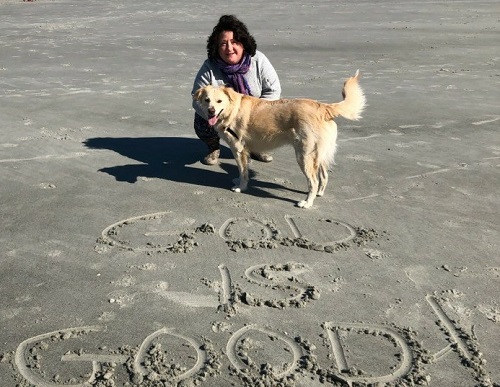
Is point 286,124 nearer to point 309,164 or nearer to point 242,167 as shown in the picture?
point 309,164

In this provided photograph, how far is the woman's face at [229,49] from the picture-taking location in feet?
18.1

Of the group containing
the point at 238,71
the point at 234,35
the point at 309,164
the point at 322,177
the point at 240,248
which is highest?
the point at 234,35

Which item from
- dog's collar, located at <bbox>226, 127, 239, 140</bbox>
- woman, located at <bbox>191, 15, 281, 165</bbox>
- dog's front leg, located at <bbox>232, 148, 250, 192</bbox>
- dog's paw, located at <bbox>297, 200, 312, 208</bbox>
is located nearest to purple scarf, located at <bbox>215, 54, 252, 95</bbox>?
woman, located at <bbox>191, 15, 281, 165</bbox>

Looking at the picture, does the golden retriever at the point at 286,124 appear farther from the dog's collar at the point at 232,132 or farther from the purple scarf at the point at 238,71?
the purple scarf at the point at 238,71

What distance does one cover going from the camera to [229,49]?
18.2ft

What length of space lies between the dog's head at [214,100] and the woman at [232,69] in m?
0.54

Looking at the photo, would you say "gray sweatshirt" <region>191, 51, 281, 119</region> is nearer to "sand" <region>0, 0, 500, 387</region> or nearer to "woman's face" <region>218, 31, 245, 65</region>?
"woman's face" <region>218, 31, 245, 65</region>

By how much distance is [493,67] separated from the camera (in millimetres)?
10930

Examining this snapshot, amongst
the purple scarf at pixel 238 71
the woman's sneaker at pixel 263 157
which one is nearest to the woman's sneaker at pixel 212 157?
the woman's sneaker at pixel 263 157

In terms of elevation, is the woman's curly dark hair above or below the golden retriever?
above

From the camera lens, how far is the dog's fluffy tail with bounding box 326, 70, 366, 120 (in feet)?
15.9

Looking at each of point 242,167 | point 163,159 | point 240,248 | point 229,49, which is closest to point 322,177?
point 242,167

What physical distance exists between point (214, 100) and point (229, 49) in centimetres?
83

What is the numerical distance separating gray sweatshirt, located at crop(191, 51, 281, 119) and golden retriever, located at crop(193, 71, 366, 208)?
54cm
